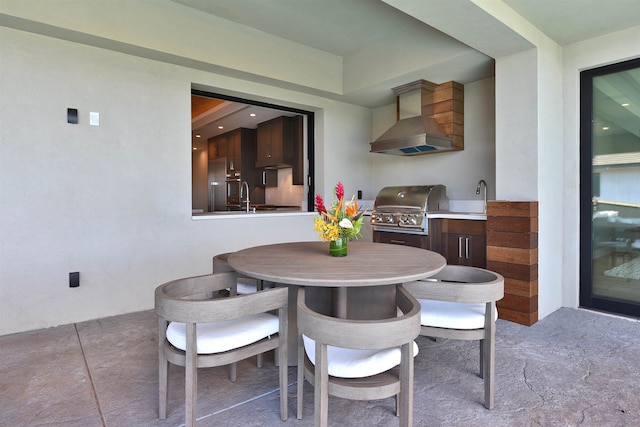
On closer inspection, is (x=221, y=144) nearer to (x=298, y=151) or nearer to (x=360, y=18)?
(x=298, y=151)

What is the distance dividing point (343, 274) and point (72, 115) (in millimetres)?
2653

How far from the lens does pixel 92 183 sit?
296 cm

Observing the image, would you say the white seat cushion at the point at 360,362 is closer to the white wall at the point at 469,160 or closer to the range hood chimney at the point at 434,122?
the range hood chimney at the point at 434,122

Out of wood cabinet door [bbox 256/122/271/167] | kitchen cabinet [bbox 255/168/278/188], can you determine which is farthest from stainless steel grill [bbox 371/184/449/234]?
kitchen cabinet [bbox 255/168/278/188]

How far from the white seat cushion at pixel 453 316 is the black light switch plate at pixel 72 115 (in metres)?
2.98

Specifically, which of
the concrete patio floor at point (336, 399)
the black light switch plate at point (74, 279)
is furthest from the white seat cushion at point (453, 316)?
the black light switch plate at point (74, 279)

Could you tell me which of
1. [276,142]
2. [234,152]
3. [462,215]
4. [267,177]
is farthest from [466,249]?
[234,152]

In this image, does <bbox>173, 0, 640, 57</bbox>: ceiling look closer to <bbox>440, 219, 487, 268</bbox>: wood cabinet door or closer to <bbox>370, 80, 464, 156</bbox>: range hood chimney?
<bbox>370, 80, 464, 156</bbox>: range hood chimney

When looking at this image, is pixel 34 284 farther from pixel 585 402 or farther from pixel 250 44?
pixel 585 402

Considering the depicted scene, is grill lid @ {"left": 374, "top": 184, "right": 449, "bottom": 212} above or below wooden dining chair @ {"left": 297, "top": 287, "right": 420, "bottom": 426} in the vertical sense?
above

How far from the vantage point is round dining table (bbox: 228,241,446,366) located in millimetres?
1568

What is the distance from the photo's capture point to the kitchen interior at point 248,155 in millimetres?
5633

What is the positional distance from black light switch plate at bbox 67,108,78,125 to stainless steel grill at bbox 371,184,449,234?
2.95m

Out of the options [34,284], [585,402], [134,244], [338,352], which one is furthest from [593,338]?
[34,284]
